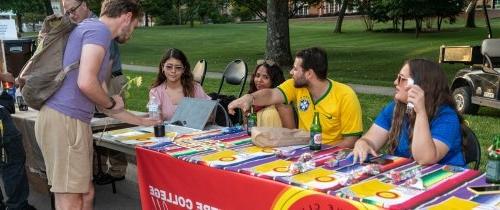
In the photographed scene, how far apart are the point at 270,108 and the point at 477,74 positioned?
16.6 ft

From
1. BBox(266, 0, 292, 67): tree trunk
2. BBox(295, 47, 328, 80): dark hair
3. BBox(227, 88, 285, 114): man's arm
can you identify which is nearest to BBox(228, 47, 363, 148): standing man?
BBox(295, 47, 328, 80): dark hair

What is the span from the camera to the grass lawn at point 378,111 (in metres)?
6.59

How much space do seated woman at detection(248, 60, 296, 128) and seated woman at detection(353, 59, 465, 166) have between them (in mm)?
1307

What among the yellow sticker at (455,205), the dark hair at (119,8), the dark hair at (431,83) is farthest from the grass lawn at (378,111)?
the dark hair at (119,8)

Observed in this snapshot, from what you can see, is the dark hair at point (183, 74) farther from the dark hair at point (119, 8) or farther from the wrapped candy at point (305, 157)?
the wrapped candy at point (305, 157)

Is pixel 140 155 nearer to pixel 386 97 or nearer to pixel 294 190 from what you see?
pixel 294 190

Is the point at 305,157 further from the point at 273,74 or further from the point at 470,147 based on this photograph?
the point at 273,74

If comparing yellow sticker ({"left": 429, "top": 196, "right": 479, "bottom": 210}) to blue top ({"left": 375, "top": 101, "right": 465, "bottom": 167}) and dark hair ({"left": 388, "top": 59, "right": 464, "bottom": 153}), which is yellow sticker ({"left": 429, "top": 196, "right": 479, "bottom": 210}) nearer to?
blue top ({"left": 375, "top": 101, "right": 465, "bottom": 167})

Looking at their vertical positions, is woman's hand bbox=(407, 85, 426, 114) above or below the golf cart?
above

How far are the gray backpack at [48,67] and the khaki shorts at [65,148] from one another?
0.10 m

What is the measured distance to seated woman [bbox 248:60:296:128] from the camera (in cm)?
438

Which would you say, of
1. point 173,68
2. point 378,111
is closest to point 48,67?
point 173,68

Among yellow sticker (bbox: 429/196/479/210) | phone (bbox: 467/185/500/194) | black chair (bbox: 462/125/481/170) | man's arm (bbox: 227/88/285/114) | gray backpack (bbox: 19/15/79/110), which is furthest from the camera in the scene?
man's arm (bbox: 227/88/285/114)

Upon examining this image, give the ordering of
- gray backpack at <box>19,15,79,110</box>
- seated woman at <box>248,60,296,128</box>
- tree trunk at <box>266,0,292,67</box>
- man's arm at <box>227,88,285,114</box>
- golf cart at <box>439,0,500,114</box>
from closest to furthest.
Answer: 1. gray backpack at <box>19,15,79,110</box>
2. man's arm at <box>227,88,285,114</box>
3. seated woman at <box>248,60,296,128</box>
4. golf cart at <box>439,0,500,114</box>
5. tree trunk at <box>266,0,292,67</box>
